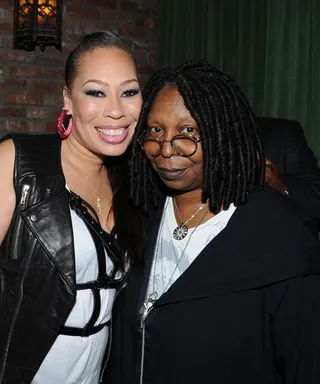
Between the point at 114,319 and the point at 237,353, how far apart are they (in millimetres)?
423

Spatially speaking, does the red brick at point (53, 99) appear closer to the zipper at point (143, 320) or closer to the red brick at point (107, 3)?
the red brick at point (107, 3)

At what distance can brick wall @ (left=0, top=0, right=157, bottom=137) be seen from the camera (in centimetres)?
354

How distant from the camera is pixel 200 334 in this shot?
4.65 feet

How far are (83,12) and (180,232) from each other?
2.57 metres

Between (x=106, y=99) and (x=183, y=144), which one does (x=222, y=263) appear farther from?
(x=106, y=99)

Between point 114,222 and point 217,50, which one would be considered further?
point 217,50

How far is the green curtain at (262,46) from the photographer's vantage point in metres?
2.92

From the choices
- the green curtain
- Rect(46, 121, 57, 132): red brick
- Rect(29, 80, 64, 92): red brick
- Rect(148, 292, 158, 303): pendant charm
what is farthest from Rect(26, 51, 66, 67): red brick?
Rect(148, 292, 158, 303): pendant charm

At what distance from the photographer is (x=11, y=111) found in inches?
141

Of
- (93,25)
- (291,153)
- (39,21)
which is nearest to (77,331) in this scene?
(291,153)

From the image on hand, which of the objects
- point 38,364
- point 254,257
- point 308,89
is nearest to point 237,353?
point 254,257

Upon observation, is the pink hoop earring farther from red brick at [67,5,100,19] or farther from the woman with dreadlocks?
red brick at [67,5,100,19]

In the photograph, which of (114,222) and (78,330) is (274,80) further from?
(78,330)

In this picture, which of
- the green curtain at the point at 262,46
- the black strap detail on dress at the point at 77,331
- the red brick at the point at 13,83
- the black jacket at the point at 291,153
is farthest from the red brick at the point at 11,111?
the black strap detail on dress at the point at 77,331
